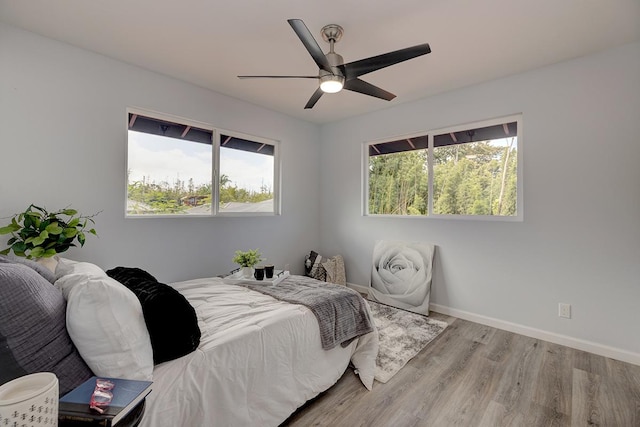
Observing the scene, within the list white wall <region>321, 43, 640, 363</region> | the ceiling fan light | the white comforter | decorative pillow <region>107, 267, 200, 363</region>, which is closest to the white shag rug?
the white comforter

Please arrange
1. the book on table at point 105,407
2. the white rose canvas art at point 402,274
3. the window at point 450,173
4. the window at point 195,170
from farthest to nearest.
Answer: the white rose canvas art at point 402,274 → the window at point 450,173 → the window at point 195,170 → the book on table at point 105,407

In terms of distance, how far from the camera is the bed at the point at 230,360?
1155 millimetres

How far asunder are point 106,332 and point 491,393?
7.82 ft

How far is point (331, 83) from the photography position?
2150 mm

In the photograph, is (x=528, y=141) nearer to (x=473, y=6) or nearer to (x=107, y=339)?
(x=473, y=6)

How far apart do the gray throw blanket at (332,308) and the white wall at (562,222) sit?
1734 mm

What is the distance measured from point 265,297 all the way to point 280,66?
2195 millimetres

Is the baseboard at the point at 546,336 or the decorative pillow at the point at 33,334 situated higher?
the decorative pillow at the point at 33,334

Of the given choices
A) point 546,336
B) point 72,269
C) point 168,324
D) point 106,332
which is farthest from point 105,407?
point 546,336

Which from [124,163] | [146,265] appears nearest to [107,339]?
[146,265]

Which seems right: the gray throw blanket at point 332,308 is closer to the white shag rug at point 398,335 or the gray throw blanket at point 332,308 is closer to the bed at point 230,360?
the bed at point 230,360

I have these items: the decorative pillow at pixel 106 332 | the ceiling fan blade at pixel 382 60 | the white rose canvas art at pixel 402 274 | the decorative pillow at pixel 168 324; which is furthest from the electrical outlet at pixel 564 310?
the decorative pillow at pixel 106 332

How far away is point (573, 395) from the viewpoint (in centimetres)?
199

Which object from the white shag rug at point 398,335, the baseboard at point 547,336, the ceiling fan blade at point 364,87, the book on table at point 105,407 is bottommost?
the white shag rug at point 398,335
